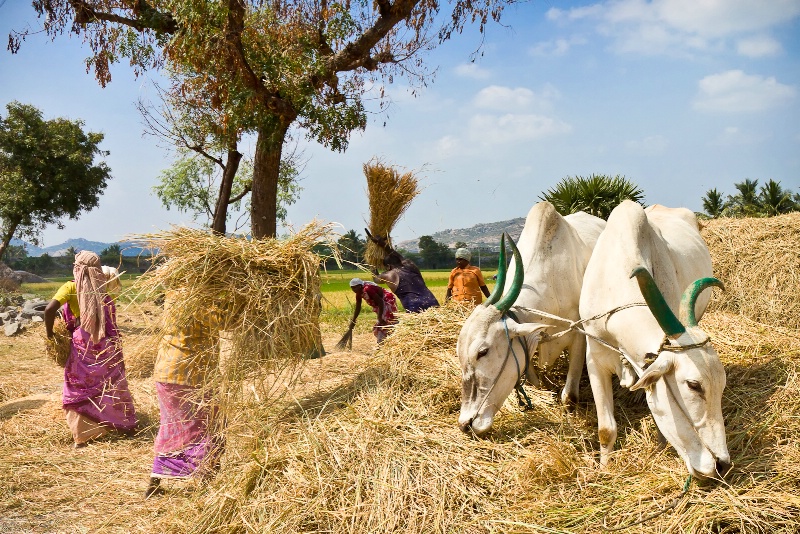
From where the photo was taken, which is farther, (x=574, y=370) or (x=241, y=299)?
(x=574, y=370)

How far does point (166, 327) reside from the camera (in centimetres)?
439

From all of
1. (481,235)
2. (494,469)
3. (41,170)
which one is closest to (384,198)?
(494,469)

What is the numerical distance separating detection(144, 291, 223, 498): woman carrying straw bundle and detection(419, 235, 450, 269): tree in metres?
22.5

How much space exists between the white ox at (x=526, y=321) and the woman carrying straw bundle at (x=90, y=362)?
3.52 m

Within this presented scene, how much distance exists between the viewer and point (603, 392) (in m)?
3.93

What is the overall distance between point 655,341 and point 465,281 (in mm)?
4174

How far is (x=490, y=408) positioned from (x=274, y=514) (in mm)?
1431

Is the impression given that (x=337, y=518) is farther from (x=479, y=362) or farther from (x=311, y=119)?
Answer: (x=311, y=119)

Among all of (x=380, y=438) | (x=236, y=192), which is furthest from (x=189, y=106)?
(x=380, y=438)

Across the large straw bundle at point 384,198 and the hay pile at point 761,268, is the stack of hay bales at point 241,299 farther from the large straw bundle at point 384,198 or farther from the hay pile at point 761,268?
the hay pile at point 761,268

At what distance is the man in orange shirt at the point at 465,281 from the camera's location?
742 centimetres

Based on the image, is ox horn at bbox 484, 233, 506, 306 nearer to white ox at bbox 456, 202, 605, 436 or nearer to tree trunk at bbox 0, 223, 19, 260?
white ox at bbox 456, 202, 605, 436

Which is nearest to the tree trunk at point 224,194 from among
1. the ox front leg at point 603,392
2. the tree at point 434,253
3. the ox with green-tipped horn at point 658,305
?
the ox front leg at point 603,392

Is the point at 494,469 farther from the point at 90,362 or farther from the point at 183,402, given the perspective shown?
the point at 90,362
